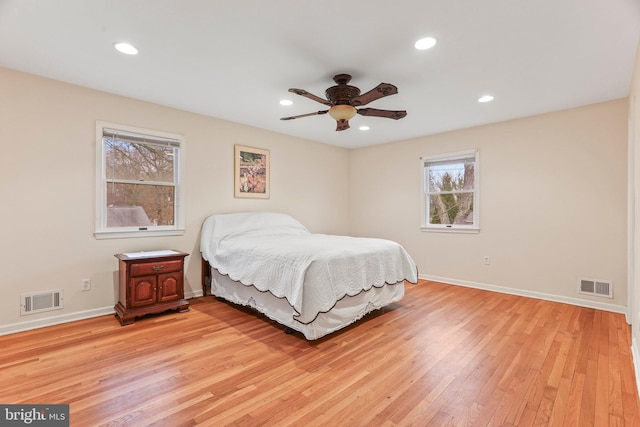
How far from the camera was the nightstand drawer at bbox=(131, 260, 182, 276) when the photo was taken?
324cm

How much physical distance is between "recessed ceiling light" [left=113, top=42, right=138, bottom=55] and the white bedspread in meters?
2.10

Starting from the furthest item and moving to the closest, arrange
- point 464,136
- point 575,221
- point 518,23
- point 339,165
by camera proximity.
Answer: point 339,165
point 464,136
point 575,221
point 518,23

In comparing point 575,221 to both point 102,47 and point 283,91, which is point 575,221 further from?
point 102,47

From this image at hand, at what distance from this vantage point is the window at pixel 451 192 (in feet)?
15.6

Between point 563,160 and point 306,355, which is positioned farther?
point 563,160

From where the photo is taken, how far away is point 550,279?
158 inches

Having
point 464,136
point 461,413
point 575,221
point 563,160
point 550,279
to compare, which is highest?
point 464,136

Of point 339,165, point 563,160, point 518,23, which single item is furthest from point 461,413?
point 339,165

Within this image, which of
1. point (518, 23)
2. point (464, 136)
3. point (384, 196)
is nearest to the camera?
point (518, 23)

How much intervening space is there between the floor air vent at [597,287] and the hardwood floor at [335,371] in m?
0.31

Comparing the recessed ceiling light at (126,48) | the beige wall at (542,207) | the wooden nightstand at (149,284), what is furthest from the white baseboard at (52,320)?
the beige wall at (542,207)

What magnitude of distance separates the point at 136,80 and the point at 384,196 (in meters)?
4.26

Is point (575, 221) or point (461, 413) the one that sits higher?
point (575, 221)

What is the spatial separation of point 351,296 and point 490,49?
243 centimetres
